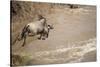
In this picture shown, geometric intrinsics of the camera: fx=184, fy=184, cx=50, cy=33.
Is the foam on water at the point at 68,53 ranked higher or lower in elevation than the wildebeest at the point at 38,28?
lower

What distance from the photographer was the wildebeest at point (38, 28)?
7.13 ft

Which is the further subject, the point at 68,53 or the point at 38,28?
the point at 68,53

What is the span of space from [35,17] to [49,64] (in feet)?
1.97

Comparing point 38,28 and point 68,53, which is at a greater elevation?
point 38,28

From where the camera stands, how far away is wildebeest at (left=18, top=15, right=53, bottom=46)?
85.5 inches

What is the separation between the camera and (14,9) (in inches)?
83.3

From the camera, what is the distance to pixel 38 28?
2238mm

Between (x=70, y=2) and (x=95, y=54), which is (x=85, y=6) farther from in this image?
(x=95, y=54)

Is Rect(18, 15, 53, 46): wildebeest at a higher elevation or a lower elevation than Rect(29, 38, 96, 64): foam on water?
higher

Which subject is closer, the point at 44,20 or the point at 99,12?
the point at 44,20

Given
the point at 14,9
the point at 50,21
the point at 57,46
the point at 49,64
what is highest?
the point at 14,9
